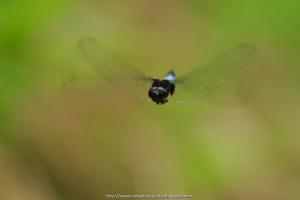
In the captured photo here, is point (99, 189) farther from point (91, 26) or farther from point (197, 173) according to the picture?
point (91, 26)

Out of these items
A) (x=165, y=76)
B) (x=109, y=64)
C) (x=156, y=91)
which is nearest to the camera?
(x=156, y=91)

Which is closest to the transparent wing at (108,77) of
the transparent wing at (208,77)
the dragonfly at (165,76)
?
the dragonfly at (165,76)

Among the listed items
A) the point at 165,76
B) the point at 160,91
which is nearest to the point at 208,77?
the point at 160,91

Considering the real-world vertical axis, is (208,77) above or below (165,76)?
below

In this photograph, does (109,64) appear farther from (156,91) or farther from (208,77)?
(208,77)

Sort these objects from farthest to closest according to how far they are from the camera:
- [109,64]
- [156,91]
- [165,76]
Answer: [165,76] < [109,64] < [156,91]

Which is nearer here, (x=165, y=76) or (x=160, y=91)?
(x=160, y=91)
